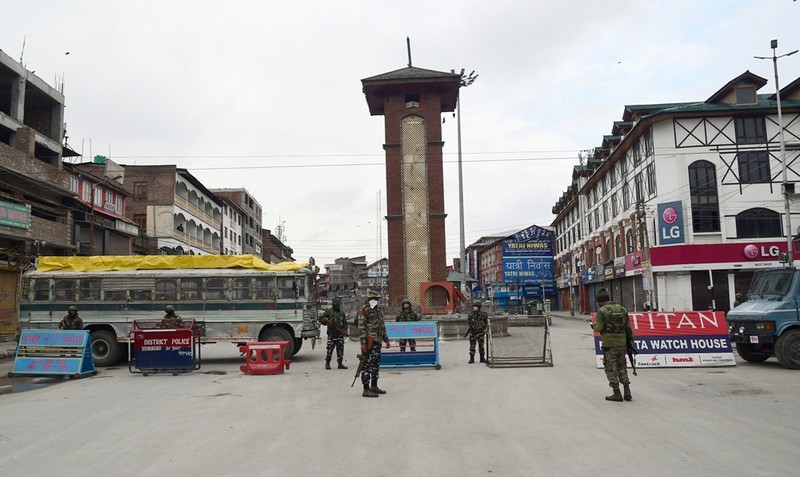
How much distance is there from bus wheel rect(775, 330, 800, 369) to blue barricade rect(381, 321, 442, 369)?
7.72 m

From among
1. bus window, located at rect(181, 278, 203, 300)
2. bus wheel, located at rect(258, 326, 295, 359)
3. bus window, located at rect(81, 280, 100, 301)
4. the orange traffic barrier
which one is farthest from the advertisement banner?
bus window, located at rect(81, 280, 100, 301)

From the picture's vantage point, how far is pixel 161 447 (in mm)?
6500

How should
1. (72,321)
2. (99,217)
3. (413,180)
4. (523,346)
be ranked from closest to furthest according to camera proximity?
(72,321) → (523,346) → (413,180) → (99,217)

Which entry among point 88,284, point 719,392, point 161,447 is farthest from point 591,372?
point 88,284

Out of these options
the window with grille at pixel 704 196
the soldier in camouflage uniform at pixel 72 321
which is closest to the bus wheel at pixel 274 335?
the soldier in camouflage uniform at pixel 72 321

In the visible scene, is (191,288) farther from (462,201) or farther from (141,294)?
(462,201)

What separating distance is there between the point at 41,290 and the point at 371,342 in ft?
37.9

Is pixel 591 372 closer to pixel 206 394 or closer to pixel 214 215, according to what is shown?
pixel 206 394

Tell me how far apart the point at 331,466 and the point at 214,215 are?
60.2 metres

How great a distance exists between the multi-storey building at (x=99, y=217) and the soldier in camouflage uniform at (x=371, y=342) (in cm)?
2701

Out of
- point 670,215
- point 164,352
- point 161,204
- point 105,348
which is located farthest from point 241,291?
point 161,204

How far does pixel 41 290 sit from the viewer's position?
16.3 m

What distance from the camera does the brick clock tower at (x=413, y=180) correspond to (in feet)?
113

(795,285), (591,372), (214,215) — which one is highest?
(214,215)
